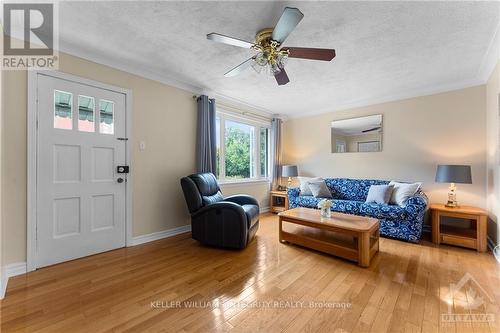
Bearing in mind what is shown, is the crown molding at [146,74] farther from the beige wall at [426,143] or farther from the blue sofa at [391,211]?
the blue sofa at [391,211]

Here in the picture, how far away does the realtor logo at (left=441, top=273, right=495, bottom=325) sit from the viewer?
1522 mm

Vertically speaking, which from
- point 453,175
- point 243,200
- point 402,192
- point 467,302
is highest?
point 453,175

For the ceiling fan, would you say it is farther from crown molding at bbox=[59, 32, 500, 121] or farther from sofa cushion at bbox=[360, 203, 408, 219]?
sofa cushion at bbox=[360, 203, 408, 219]

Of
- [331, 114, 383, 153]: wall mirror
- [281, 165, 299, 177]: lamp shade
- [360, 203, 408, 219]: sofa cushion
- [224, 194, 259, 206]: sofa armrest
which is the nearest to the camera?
[360, 203, 408, 219]: sofa cushion

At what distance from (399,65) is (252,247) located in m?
3.05

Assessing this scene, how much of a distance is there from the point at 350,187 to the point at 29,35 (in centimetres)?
489

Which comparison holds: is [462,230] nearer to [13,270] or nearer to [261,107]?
[261,107]

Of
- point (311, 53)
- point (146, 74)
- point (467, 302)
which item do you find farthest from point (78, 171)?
point (467, 302)

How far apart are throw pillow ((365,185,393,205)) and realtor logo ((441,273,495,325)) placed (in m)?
1.39

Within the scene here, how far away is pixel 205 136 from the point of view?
3.62 meters

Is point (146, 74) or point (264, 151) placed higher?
point (146, 74)

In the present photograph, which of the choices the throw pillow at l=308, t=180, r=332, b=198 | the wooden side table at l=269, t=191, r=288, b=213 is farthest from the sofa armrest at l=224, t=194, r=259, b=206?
the wooden side table at l=269, t=191, r=288, b=213

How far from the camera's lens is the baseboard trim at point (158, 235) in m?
2.95

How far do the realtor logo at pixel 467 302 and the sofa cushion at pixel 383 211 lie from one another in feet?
3.33
